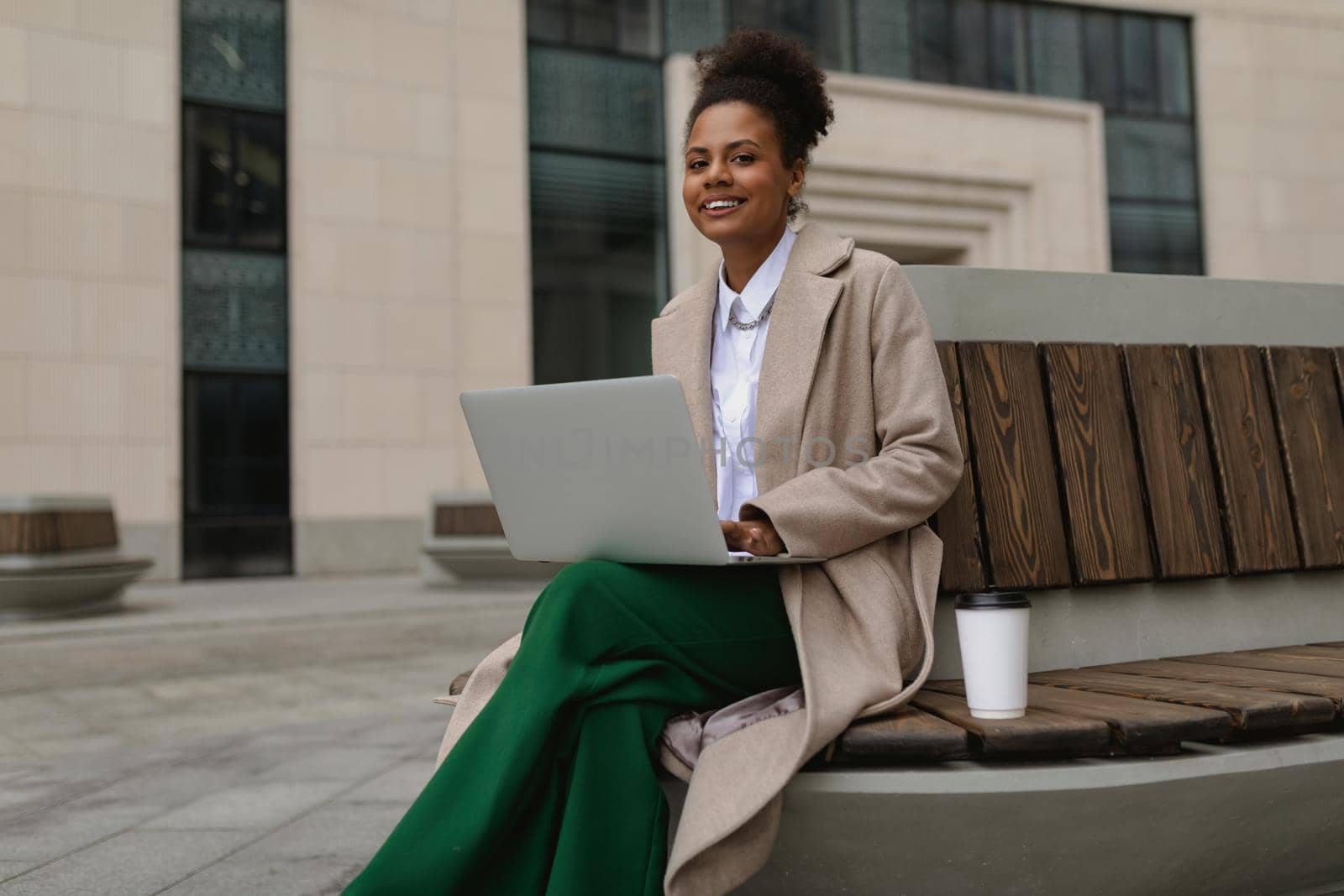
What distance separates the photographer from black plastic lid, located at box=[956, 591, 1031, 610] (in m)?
2.05

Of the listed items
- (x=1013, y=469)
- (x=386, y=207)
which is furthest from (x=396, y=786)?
(x=386, y=207)

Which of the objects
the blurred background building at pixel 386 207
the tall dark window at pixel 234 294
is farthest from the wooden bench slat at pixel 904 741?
the tall dark window at pixel 234 294

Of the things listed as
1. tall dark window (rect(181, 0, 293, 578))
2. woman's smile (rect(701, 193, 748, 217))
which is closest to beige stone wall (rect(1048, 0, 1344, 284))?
tall dark window (rect(181, 0, 293, 578))

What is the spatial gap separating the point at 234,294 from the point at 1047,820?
14092mm

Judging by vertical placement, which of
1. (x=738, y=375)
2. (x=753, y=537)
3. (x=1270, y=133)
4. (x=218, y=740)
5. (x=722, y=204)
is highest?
(x=1270, y=133)

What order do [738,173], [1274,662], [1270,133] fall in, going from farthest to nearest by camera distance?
[1270,133]
[1274,662]
[738,173]

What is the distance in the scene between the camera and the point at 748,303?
262cm

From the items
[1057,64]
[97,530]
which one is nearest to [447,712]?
[97,530]

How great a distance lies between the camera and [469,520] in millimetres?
11836

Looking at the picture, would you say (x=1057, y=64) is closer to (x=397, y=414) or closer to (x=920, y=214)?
(x=920, y=214)

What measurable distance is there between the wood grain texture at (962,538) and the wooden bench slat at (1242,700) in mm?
307

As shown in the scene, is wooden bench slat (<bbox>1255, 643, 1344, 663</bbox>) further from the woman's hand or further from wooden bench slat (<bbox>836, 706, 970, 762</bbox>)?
the woman's hand

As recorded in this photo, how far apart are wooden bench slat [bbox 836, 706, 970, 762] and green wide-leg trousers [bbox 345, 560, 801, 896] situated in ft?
1.00

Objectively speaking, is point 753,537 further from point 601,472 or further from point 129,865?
point 129,865
